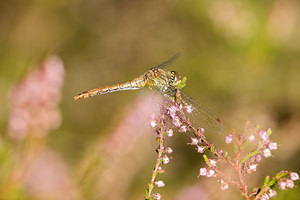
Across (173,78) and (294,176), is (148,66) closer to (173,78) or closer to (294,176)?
(173,78)

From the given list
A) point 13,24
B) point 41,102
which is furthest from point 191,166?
point 13,24

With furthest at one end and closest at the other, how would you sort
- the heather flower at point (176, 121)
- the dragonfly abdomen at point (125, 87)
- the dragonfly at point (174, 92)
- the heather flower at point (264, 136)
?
1. the dragonfly abdomen at point (125, 87)
2. the dragonfly at point (174, 92)
3. the heather flower at point (176, 121)
4. the heather flower at point (264, 136)

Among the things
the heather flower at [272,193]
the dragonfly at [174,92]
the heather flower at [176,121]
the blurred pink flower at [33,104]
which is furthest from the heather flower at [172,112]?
the blurred pink flower at [33,104]

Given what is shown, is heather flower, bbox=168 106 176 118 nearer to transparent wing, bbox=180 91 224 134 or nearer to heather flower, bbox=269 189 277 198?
transparent wing, bbox=180 91 224 134

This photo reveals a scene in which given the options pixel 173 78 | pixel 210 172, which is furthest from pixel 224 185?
pixel 173 78

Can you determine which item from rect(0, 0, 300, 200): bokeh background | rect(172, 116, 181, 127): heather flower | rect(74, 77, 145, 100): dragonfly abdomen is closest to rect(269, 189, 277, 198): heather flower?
rect(172, 116, 181, 127): heather flower

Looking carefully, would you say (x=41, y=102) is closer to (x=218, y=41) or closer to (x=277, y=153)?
(x=277, y=153)

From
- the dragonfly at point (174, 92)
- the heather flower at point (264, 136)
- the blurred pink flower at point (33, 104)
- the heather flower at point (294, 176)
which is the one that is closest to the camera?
the heather flower at point (294, 176)

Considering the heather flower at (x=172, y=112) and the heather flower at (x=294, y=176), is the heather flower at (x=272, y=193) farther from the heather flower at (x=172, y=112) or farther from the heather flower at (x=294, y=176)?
the heather flower at (x=172, y=112)

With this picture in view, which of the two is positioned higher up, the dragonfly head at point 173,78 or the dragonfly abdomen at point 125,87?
the dragonfly abdomen at point 125,87
